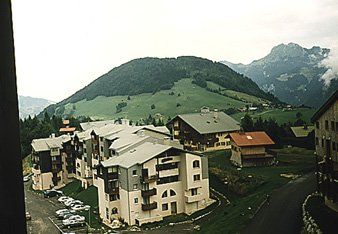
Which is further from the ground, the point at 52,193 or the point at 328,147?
the point at 328,147

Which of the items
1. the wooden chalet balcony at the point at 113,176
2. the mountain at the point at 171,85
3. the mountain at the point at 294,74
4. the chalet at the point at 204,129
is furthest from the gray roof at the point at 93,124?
the mountain at the point at 294,74

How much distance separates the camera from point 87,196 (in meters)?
6.12

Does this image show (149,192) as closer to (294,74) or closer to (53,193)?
(53,193)

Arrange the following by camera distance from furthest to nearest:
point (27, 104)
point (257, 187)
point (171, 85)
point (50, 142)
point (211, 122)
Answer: point (50, 142)
point (171, 85)
point (211, 122)
point (257, 187)
point (27, 104)

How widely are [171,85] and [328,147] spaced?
13.6 ft

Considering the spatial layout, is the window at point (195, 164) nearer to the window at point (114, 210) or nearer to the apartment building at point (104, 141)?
the apartment building at point (104, 141)

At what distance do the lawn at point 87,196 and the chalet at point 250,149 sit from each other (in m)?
1.90

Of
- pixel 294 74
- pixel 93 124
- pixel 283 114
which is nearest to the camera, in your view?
pixel 294 74

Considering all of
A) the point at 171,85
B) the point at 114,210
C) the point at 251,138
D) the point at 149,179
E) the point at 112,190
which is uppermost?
the point at 171,85

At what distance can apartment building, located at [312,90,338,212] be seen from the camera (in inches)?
70.7

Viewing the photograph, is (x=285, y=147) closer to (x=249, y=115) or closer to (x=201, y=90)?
(x=249, y=115)

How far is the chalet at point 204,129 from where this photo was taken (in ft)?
15.2

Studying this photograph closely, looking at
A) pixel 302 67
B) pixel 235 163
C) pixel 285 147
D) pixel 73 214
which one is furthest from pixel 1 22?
pixel 73 214

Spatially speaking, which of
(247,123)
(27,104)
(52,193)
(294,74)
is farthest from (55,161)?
(27,104)
